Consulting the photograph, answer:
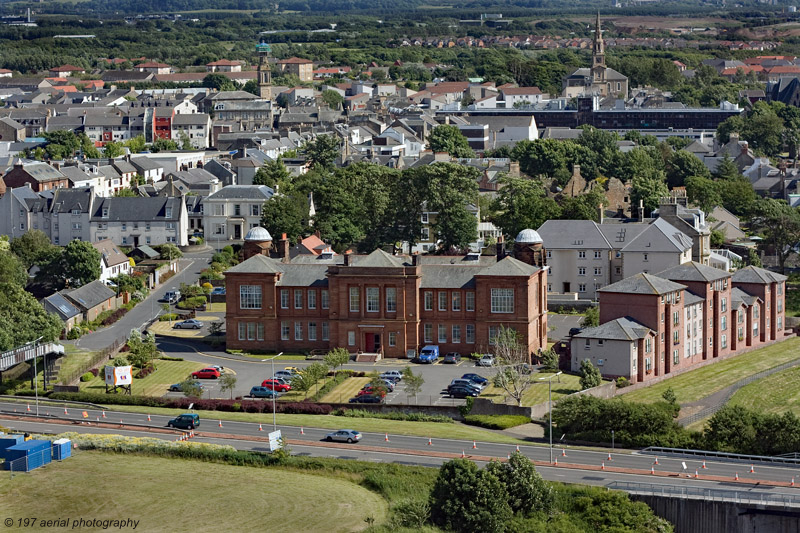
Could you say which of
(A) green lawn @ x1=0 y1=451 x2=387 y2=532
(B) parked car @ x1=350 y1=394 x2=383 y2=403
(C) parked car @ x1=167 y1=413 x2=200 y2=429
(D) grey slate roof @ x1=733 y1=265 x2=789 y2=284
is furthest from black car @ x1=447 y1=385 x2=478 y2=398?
(D) grey slate roof @ x1=733 y1=265 x2=789 y2=284

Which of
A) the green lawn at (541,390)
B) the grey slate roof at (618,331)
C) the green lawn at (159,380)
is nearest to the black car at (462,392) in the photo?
the green lawn at (541,390)

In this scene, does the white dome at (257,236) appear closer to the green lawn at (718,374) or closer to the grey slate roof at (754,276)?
the green lawn at (718,374)

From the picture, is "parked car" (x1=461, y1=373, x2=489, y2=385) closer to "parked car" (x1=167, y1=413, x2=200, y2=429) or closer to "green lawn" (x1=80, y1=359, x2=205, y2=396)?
"green lawn" (x1=80, y1=359, x2=205, y2=396)

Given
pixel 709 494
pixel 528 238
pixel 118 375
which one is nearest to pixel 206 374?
pixel 118 375

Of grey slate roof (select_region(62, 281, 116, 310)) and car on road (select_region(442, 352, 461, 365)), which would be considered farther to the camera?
grey slate roof (select_region(62, 281, 116, 310))

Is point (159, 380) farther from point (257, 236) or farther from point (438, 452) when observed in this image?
point (438, 452)

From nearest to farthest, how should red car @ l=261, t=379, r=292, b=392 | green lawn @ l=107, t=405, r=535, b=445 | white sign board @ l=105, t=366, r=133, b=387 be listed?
green lawn @ l=107, t=405, r=535, b=445, red car @ l=261, t=379, r=292, b=392, white sign board @ l=105, t=366, r=133, b=387

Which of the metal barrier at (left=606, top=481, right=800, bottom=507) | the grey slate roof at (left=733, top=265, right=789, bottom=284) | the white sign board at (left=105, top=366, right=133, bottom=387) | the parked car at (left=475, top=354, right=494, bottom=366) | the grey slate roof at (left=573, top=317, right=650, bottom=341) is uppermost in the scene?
the grey slate roof at (left=733, top=265, right=789, bottom=284)
